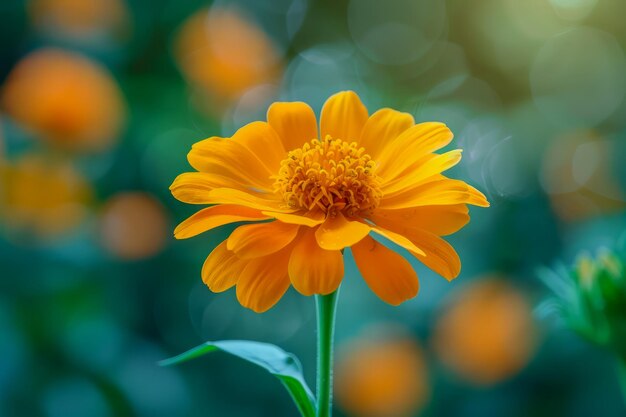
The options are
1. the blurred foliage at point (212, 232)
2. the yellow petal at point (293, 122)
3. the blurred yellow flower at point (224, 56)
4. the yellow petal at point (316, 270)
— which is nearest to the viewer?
the yellow petal at point (316, 270)

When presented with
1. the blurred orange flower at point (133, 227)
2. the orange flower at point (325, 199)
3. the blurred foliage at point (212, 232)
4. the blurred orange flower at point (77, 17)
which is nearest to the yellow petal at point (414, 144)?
the orange flower at point (325, 199)

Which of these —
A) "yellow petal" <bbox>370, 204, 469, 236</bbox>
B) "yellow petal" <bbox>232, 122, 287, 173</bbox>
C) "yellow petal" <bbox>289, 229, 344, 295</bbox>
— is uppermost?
"yellow petal" <bbox>232, 122, 287, 173</bbox>

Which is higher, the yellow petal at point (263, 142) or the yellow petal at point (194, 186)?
the yellow petal at point (263, 142)

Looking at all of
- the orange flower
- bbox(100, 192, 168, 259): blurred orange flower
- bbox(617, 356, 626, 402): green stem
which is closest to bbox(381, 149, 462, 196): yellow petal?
the orange flower

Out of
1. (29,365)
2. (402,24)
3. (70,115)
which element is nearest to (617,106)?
(402,24)

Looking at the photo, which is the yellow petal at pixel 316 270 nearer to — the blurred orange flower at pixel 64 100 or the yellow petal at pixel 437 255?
the yellow petal at pixel 437 255

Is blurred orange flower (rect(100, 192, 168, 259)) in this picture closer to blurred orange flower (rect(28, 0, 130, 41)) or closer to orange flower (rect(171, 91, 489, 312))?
blurred orange flower (rect(28, 0, 130, 41))

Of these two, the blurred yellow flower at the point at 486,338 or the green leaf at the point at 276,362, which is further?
the blurred yellow flower at the point at 486,338
